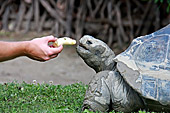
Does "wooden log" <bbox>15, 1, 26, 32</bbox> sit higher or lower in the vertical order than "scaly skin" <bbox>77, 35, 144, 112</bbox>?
lower

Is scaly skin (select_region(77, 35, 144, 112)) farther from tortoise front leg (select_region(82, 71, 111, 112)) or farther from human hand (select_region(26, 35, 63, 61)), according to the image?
human hand (select_region(26, 35, 63, 61))

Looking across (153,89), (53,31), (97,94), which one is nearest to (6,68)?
(53,31)

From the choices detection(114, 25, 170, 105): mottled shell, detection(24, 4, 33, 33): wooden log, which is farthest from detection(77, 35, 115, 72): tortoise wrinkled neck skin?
detection(24, 4, 33, 33): wooden log

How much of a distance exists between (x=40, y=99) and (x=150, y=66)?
4.87 ft

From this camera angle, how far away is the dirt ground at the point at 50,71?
22.0 feet

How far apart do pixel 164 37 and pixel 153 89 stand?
0.60 m

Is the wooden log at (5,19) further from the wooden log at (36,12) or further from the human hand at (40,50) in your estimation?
the human hand at (40,50)

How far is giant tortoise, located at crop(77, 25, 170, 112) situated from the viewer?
3.13 meters

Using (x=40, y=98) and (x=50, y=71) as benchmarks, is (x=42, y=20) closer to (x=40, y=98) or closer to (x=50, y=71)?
(x=50, y=71)

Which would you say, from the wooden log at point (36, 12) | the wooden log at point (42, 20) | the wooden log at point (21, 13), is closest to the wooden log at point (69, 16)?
the wooden log at point (42, 20)

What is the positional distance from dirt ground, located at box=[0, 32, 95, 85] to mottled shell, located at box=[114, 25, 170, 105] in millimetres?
3055

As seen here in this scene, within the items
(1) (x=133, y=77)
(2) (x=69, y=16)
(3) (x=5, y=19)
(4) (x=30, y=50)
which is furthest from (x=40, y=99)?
(3) (x=5, y=19)

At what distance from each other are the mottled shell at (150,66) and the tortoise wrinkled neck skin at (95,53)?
27 centimetres

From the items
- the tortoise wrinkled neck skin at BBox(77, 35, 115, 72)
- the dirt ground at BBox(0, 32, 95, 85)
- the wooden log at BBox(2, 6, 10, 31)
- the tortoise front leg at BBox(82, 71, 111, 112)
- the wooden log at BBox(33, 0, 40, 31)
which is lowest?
the dirt ground at BBox(0, 32, 95, 85)
